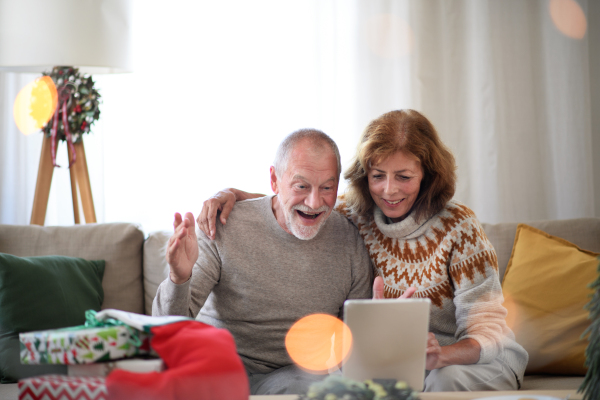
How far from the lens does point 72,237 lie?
211 centimetres

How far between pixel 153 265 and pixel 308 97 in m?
1.22

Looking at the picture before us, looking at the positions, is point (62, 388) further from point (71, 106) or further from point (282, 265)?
point (71, 106)

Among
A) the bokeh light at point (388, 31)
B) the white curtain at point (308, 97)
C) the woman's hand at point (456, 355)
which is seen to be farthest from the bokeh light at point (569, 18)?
the woman's hand at point (456, 355)

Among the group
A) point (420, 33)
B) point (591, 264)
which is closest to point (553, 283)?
point (591, 264)

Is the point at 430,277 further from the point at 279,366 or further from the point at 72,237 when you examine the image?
the point at 72,237

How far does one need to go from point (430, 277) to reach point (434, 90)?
148cm

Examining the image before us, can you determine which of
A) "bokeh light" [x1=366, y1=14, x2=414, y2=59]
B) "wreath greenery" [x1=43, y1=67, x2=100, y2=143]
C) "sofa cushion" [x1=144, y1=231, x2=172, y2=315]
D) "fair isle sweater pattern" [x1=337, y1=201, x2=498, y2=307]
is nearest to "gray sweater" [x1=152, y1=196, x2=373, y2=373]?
"fair isle sweater pattern" [x1=337, y1=201, x2=498, y2=307]

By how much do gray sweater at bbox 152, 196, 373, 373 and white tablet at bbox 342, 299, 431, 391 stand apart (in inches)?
28.5

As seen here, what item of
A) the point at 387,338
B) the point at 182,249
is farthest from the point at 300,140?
the point at 387,338

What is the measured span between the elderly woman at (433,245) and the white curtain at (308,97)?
1067 millimetres

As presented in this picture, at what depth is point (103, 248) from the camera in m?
2.10

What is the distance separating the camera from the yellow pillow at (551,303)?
1.83 meters

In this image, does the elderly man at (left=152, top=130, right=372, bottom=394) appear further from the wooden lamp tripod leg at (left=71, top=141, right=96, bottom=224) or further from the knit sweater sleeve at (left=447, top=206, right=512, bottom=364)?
the wooden lamp tripod leg at (left=71, top=141, right=96, bottom=224)

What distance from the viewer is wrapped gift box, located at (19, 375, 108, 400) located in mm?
782
